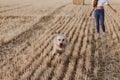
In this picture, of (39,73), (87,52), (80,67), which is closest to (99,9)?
(87,52)

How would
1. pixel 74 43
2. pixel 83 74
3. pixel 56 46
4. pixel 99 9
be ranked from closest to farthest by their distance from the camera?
pixel 83 74 → pixel 56 46 → pixel 74 43 → pixel 99 9

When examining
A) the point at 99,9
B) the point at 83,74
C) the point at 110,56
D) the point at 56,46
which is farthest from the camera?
the point at 99,9

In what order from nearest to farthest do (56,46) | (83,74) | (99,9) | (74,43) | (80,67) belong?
(83,74), (80,67), (56,46), (74,43), (99,9)

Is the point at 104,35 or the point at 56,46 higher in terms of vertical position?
the point at 56,46

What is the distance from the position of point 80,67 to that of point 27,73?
1.35 m

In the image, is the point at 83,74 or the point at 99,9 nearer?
the point at 83,74

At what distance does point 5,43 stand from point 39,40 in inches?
48.0

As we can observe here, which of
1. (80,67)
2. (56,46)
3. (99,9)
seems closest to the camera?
(80,67)

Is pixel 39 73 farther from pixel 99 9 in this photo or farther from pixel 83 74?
pixel 99 9

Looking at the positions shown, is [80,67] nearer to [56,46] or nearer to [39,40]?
[56,46]

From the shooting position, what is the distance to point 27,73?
719 centimetres

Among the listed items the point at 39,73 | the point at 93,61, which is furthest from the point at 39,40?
the point at 39,73

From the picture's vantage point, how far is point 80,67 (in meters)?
7.77

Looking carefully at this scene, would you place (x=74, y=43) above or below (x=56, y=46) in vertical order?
below
